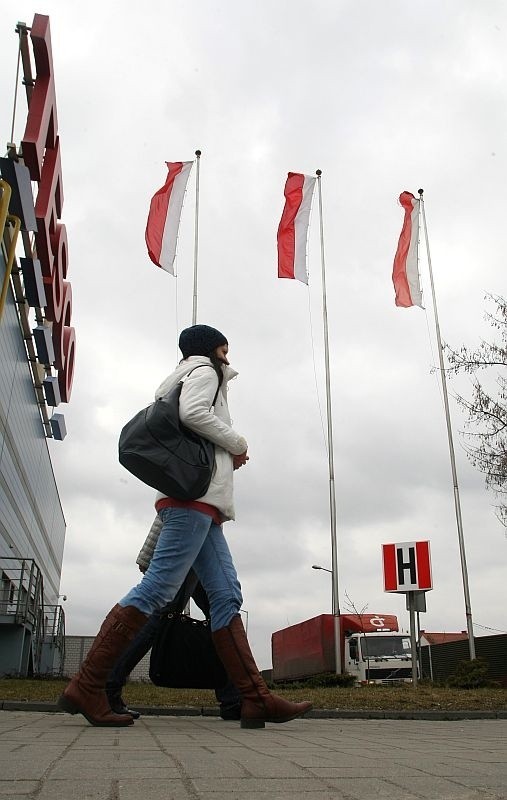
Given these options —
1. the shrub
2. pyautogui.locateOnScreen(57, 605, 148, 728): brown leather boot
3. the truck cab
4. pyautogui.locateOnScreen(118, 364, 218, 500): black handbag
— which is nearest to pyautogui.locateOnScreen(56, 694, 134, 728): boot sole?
pyautogui.locateOnScreen(57, 605, 148, 728): brown leather boot

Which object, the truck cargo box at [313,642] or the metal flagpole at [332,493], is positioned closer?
the metal flagpole at [332,493]

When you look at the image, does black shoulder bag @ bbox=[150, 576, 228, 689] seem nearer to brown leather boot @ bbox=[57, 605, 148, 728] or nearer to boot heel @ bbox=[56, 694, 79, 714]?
brown leather boot @ bbox=[57, 605, 148, 728]

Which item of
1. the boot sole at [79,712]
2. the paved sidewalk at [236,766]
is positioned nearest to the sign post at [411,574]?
the paved sidewalk at [236,766]

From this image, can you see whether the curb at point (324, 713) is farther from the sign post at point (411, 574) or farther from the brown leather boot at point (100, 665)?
the sign post at point (411, 574)

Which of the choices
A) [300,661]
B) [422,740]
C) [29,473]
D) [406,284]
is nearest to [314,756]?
[422,740]

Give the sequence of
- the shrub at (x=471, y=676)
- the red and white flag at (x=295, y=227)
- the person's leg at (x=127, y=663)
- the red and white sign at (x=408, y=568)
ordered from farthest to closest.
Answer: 1. the red and white flag at (x=295, y=227)
2. the red and white sign at (x=408, y=568)
3. the shrub at (x=471, y=676)
4. the person's leg at (x=127, y=663)

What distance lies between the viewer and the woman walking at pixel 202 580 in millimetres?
3873

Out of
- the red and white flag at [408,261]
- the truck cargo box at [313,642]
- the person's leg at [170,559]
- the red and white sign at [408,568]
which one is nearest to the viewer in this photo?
the person's leg at [170,559]

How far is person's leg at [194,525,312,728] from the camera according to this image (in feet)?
13.4

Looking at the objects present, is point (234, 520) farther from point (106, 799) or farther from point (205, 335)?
point (106, 799)

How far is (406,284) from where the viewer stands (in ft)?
63.1

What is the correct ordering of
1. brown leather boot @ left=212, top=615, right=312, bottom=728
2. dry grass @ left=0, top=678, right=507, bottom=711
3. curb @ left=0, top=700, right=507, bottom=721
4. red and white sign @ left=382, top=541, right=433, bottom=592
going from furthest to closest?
1. red and white sign @ left=382, top=541, right=433, bottom=592
2. dry grass @ left=0, top=678, right=507, bottom=711
3. curb @ left=0, top=700, right=507, bottom=721
4. brown leather boot @ left=212, top=615, right=312, bottom=728

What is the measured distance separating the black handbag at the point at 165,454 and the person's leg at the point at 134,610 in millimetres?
163

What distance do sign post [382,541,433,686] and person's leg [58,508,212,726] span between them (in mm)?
8118
